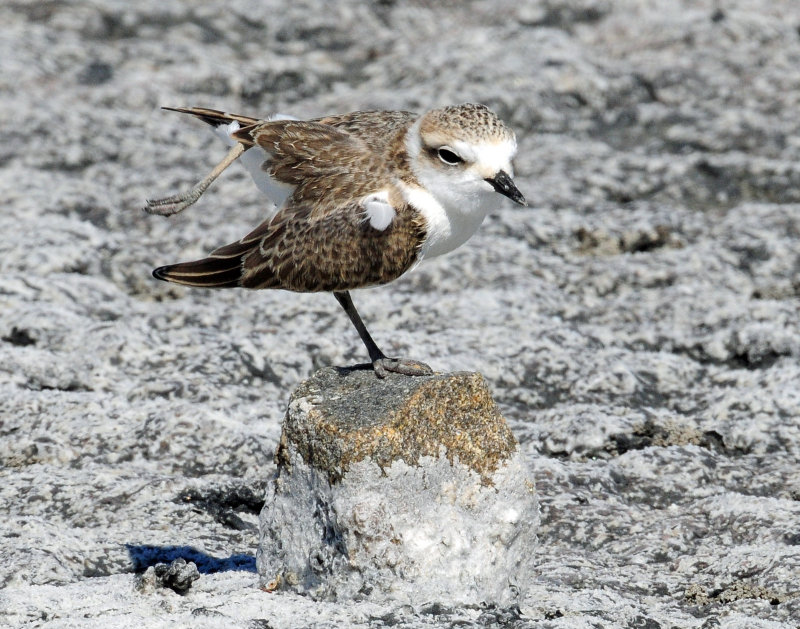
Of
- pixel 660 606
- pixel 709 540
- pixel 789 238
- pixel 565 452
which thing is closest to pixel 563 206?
pixel 789 238

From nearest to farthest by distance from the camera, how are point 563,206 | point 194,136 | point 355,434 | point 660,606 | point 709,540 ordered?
point 355,434 → point 660,606 → point 709,540 → point 563,206 → point 194,136

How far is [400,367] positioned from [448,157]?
120 centimetres

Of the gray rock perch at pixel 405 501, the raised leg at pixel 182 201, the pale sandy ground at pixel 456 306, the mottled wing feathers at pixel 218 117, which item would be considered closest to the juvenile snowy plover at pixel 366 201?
the raised leg at pixel 182 201

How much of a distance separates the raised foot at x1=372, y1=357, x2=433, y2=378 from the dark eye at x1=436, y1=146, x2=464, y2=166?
115 cm

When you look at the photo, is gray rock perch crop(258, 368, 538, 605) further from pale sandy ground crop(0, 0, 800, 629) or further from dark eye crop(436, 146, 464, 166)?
dark eye crop(436, 146, 464, 166)

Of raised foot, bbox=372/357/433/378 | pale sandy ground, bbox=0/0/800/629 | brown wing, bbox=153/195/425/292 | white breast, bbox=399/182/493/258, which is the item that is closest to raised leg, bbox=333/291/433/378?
raised foot, bbox=372/357/433/378

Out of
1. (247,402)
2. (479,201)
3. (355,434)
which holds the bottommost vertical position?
(247,402)

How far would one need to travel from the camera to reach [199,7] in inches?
530

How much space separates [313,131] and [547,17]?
7595 millimetres

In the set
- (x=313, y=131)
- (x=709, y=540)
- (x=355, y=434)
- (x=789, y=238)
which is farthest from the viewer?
(x=789, y=238)

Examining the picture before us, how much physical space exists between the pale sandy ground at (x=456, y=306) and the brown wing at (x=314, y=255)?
114cm

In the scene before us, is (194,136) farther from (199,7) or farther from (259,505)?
(259,505)

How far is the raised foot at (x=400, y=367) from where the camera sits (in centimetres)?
627

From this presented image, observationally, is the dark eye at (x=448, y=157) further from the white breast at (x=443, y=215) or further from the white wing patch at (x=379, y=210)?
the white wing patch at (x=379, y=210)
